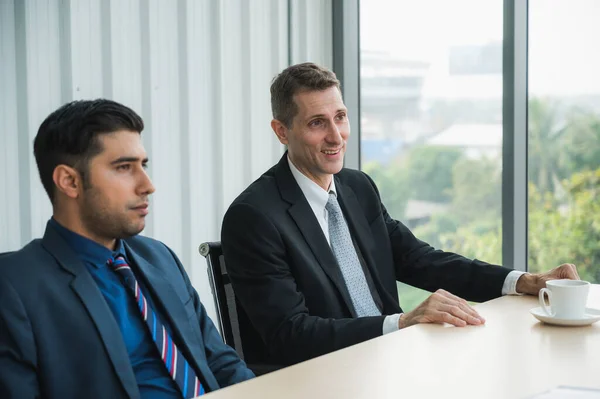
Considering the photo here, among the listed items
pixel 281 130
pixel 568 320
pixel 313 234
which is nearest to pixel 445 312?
pixel 568 320

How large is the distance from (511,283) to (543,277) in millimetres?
115

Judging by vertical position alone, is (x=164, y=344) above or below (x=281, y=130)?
below

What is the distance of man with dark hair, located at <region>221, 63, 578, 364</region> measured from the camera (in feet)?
6.44

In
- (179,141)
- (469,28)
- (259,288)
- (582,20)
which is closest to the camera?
(259,288)

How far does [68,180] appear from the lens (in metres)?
1.62

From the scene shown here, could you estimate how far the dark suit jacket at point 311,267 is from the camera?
1964 mm

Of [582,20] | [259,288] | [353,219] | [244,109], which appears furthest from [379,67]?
[259,288]

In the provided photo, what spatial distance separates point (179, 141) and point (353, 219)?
104 cm

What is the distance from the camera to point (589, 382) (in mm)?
1312

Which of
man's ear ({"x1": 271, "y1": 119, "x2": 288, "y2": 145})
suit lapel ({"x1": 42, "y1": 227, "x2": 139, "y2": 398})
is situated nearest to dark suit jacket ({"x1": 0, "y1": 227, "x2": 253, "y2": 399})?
suit lapel ({"x1": 42, "y1": 227, "x2": 139, "y2": 398})

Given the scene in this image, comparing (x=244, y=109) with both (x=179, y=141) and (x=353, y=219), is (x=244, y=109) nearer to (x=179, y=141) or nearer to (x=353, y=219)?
(x=179, y=141)

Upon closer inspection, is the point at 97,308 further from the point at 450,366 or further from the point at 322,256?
the point at 322,256

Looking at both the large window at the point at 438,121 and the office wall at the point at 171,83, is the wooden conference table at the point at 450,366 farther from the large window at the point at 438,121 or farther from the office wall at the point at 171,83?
the large window at the point at 438,121

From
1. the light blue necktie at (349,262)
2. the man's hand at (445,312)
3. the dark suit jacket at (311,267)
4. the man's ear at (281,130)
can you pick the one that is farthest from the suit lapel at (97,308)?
the man's ear at (281,130)
